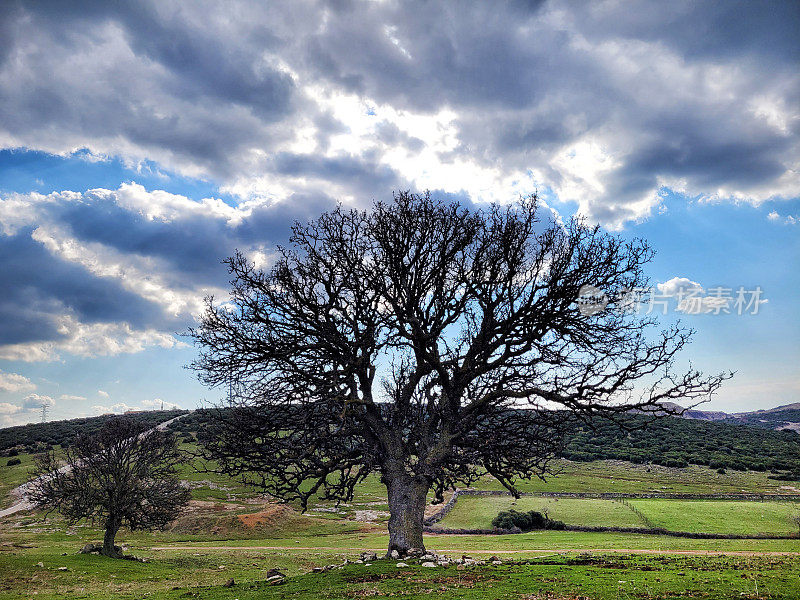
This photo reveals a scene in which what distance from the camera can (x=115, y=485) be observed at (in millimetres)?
36812

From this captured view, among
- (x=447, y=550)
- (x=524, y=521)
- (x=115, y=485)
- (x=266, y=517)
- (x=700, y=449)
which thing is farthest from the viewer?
(x=700, y=449)

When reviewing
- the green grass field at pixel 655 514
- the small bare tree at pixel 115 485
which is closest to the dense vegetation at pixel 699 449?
the green grass field at pixel 655 514

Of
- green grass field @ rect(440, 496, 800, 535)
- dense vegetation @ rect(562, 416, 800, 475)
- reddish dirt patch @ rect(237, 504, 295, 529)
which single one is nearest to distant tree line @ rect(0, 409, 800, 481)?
dense vegetation @ rect(562, 416, 800, 475)

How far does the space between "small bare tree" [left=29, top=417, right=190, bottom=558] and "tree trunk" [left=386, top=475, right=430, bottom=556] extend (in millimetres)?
22935

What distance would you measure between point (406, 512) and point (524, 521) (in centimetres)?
4048

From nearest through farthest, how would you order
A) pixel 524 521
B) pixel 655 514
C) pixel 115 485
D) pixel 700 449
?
pixel 115 485 → pixel 524 521 → pixel 655 514 → pixel 700 449

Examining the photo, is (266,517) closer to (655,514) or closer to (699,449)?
(655,514)

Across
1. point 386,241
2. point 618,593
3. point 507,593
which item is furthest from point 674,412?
point 386,241

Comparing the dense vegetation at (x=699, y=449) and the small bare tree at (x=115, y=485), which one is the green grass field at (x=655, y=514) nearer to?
the dense vegetation at (x=699, y=449)

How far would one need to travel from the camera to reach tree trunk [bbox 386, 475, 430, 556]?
18312 millimetres

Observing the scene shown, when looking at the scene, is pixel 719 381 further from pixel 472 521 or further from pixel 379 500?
pixel 379 500

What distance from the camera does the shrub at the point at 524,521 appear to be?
173 ft

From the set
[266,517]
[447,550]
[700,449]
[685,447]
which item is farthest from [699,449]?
[266,517]

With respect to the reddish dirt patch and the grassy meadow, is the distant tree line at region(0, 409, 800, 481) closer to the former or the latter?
the grassy meadow
